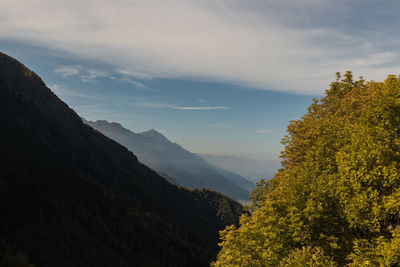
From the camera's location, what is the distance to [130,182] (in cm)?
17562

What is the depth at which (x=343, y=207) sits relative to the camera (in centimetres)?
1764

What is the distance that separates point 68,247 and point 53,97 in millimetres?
161170

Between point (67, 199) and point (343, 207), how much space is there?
105 metres

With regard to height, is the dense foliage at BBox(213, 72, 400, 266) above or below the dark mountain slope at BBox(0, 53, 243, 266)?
above

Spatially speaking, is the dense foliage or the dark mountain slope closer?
the dense foliage

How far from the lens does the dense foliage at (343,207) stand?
14.8 metres

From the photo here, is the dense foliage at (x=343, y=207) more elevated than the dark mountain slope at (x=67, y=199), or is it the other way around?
the dense foliage at (x=343, y=207)

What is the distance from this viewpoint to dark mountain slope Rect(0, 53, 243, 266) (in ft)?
217

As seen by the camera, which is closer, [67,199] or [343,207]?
[343,207]

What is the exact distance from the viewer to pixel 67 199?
96375 mm

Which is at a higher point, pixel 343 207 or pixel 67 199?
pixel 343 207

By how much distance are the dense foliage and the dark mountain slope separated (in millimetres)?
40543

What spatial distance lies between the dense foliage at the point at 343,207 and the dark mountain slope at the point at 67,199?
4054cm

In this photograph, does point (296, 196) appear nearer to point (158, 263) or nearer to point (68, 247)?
point (68, 247)
